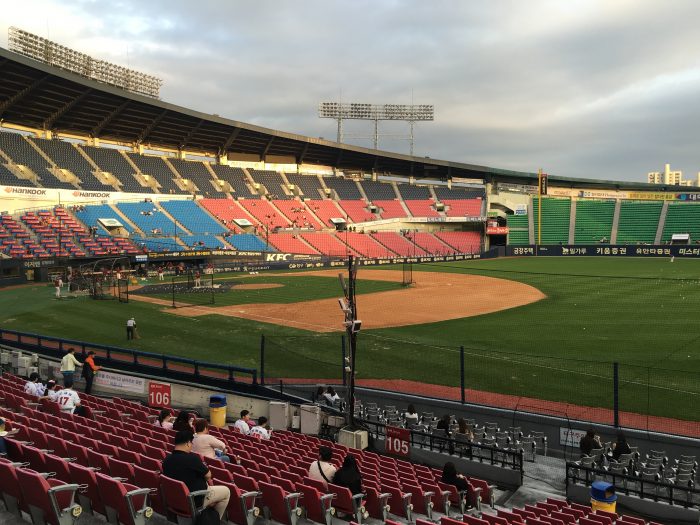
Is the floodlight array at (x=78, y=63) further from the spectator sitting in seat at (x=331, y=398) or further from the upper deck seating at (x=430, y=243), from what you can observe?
the spectator sitting in seat at (x=331, y=398)

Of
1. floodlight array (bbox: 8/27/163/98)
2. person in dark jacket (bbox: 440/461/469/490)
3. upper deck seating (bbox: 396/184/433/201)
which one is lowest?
person in dark jacket (bbox: 440/461/469/490)

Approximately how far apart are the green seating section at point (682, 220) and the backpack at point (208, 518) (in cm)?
8664

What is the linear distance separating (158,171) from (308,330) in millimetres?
56418

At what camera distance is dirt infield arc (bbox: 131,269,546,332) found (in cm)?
2928

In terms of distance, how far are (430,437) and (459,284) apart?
115ft

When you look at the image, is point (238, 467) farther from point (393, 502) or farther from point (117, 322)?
point (117, 322)

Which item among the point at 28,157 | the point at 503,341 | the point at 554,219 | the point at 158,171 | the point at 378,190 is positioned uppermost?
the point at 158,171

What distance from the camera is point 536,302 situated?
33875 mm

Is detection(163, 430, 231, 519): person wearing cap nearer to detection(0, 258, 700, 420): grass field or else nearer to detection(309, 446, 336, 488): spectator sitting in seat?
detection(309, 446, 336, 488): spectator sitting in seat

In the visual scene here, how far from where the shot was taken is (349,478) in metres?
7.21

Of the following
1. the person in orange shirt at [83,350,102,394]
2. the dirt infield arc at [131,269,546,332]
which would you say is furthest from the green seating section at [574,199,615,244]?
the person in orange shirt at [83,350,102,394]

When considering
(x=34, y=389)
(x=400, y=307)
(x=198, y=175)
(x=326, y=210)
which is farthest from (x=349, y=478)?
(x=326, y=210)

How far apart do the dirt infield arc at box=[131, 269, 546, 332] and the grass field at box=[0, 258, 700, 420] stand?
1.28m

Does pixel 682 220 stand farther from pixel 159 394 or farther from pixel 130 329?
pixel 159 394
